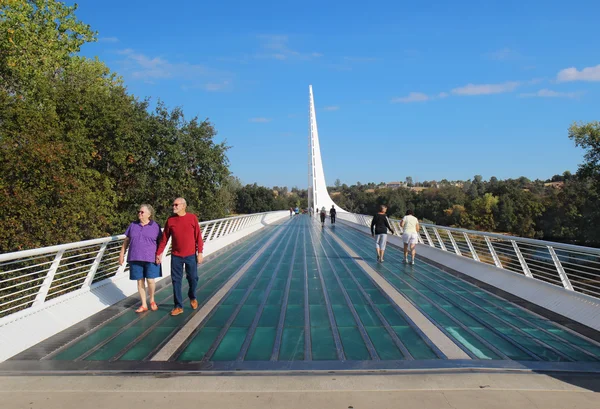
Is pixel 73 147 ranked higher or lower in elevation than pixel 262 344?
higher

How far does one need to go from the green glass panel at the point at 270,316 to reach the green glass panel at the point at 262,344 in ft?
0.70

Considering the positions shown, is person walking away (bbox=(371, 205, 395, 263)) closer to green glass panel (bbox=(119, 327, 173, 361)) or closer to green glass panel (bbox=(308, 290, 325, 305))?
green glass panel (bbox=(308, 290, 325, 305))

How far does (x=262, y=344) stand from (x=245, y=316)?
56.0 inches

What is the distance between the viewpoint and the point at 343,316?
668 centimetres

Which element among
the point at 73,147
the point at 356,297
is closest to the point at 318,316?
the point at 356,297

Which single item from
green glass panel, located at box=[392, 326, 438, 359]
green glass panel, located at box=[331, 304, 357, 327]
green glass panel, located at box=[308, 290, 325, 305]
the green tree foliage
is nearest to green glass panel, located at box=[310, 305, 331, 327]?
green glass panel, located at box=[331, 304, 357, 327]

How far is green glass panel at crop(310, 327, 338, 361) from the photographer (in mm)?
4859

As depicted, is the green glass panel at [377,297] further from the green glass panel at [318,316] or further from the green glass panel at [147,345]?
the green glass panel at [147,345]

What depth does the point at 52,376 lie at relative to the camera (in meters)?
4.33

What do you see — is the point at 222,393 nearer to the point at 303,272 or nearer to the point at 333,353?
the point at 333,353

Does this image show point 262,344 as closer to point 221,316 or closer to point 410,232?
point 221,316

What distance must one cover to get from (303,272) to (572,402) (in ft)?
25.7

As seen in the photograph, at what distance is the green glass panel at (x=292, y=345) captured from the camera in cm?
483

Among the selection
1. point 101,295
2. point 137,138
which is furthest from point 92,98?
point 101,295
